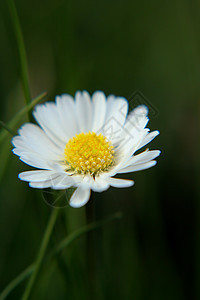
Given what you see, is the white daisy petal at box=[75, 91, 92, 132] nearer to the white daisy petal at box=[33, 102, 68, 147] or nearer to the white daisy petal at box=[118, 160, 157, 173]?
the white daisy petal at box=[33, 102, 68, 147]

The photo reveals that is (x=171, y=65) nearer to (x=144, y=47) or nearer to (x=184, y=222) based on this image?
(x=144, y=47)

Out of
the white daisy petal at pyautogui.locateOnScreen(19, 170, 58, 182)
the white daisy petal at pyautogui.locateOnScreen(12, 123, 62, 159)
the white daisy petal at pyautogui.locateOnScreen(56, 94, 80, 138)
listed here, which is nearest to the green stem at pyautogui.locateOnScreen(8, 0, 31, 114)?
the white daisy petal at pyautogui.locateOnScreen(12, 123, 62, 159)

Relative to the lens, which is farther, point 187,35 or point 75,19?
point 75,19

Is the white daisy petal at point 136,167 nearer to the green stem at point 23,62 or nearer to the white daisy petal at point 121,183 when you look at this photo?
the white daisy petal at point 121,183

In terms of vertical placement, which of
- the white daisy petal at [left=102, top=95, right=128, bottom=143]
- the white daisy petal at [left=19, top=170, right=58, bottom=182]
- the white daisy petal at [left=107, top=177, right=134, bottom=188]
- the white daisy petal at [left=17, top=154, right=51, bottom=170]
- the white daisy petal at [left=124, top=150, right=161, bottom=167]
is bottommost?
the white daisy petal at [left=107, top=177, right=134, bottom=188]

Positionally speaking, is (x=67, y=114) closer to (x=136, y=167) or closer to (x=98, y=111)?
(x=98, y=111)

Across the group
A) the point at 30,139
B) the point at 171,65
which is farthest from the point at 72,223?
the point at 171,65

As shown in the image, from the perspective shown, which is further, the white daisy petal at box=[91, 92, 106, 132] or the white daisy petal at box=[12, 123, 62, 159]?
the white daisy petal at box=[91, 92, 106, 132]

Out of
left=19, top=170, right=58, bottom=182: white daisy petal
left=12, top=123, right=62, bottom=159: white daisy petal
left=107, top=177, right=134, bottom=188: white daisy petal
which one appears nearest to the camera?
left=107, top=177, right=134, bottom=188: white daisy petal

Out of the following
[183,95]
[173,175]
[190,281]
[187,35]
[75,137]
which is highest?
[187,35]
